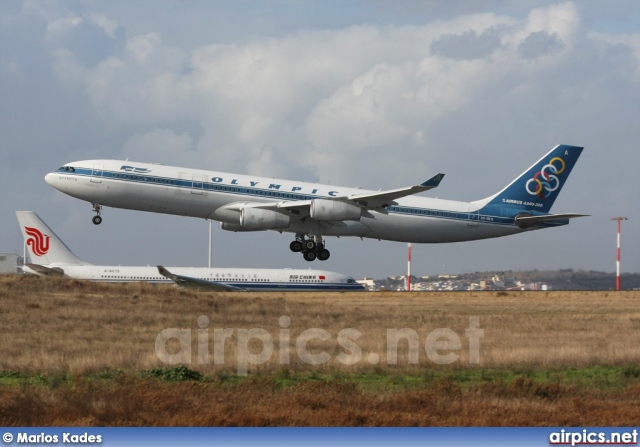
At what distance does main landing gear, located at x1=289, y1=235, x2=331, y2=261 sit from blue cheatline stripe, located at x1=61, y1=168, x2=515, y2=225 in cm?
239

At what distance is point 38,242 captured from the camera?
2975 inches

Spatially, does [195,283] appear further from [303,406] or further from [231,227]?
[303,406]

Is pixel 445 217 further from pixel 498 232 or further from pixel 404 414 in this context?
pixel 404 414

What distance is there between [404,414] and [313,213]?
26483 millimetres

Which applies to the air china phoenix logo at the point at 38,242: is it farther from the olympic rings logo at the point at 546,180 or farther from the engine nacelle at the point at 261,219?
the olympic rings logo at the point at 546,180

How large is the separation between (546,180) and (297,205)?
693 inches

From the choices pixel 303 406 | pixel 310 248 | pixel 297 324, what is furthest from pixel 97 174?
pixel 303 406

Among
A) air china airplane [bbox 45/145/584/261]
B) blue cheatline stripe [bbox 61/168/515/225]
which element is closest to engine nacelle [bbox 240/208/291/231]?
air china airplane [bbox 45/145/584/261]

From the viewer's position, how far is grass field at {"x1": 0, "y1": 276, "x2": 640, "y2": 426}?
17.8 m

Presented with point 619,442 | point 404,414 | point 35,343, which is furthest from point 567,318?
point 619,442

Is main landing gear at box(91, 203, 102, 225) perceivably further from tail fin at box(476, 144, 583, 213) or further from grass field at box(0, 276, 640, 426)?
tail fin at box(476, 144, 583, 213)

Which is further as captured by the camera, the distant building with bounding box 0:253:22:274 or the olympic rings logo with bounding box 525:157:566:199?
the distant building with bounding box 0:253:22:274

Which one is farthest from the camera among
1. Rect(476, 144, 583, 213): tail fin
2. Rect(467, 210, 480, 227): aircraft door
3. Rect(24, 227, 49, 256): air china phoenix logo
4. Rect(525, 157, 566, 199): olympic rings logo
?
Rect(24, 227, 49, 256): air china phoenix logo

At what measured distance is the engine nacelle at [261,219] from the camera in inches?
1700
